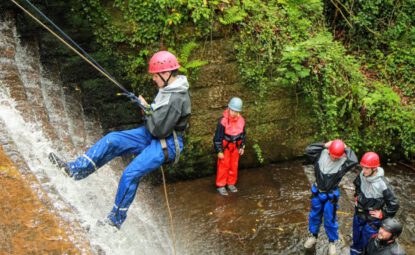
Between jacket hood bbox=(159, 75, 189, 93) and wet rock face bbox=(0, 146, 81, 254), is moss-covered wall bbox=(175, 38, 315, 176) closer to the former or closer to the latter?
jacket hood bbox=(159, 75, 189, 93)

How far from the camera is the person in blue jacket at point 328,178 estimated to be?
250 inches

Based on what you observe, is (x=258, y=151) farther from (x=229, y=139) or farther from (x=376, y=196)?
(x=376, y=196)

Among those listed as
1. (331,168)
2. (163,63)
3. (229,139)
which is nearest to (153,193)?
(229,139)

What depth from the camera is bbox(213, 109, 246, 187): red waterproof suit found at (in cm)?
788

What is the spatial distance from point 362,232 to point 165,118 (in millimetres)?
3205

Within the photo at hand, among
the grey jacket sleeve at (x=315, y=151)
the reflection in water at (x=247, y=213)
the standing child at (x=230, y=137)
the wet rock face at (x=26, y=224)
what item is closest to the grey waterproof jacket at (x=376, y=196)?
the grey jacket sleeve at (x=315, y=151)

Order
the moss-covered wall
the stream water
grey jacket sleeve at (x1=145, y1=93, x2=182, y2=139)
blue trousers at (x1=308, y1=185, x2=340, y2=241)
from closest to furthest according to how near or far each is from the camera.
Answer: grey jacket sleeve at (x1=145, y1=93, x2=182, y2=139) < the stream water < blue trousers at (x1=308, y1=185, x2=340, y2=241) < the moss-covered wall

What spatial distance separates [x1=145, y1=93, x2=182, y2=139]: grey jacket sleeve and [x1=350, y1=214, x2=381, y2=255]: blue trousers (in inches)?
116

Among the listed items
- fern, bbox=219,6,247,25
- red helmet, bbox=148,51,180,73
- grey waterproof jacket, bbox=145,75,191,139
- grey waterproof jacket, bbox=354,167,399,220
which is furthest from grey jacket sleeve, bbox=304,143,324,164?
fern, bbox=219,6,247,25

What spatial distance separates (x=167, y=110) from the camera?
5410 millimetres

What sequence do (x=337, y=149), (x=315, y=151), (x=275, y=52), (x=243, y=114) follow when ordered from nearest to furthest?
(x=337, y=149) → (x=315, y=151) → (x=275, y=52) → (x=243, y=114)

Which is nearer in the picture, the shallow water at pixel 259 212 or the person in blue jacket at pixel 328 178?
the person in blue jacket at pixel 328 178

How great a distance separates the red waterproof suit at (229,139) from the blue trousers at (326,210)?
1.76 metres

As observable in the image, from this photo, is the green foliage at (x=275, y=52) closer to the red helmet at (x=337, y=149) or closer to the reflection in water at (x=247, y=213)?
the reflection in water at (x=247, y=213)
